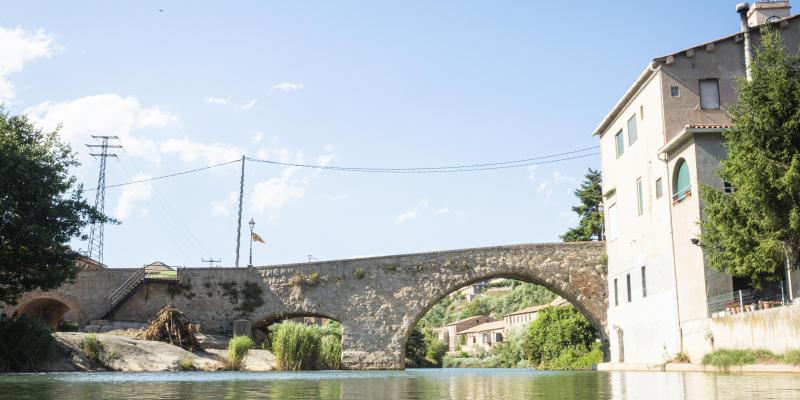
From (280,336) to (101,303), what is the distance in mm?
8883

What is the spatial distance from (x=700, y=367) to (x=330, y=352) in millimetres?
11838

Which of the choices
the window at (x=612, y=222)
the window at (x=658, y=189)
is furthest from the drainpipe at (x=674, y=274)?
the window at (x=612, y=222)

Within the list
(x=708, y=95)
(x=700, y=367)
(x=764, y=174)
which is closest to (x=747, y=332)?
(x=700, y=367)

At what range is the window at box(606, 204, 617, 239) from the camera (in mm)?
25322

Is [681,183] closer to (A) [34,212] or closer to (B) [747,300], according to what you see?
(B) [747,300]

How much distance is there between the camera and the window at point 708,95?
20.3 metres

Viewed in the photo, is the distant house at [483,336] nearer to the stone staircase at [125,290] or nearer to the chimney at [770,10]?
the stone staircase at [125,290]

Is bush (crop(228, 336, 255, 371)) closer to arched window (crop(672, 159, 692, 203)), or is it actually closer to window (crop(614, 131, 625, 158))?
arched window (crop(672, 159, 692, 203))

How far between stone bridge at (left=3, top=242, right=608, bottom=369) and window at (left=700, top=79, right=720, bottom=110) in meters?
A: 7.63

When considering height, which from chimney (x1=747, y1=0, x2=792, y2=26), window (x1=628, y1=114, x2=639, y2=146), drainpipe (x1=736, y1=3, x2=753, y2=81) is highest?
chimney (x1=747, y1=0, x2=792, y2=26)

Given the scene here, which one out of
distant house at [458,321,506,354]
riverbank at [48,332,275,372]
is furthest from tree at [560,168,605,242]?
distant house at [458,321,506,354]

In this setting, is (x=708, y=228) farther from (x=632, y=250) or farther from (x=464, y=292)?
(x=464, y=292)

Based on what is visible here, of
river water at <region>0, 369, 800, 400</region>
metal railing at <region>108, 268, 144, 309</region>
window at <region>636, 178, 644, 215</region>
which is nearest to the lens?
river water at <region>0, 369, 800, 400</region>

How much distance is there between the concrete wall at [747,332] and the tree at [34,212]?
15.5 m
